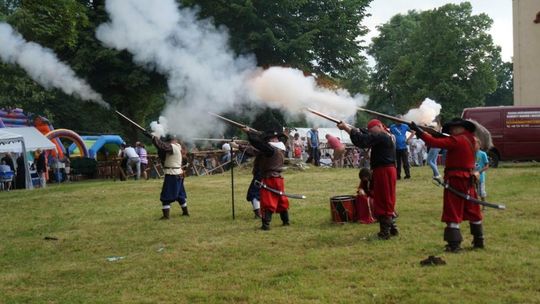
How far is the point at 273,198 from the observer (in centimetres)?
1166

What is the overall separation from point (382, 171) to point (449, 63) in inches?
1977

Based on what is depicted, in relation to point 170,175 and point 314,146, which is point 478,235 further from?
point 314,146

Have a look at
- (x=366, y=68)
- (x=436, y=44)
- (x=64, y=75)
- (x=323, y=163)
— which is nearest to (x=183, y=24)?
(x=64, y=75)

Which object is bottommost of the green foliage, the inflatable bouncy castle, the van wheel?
the van wheel

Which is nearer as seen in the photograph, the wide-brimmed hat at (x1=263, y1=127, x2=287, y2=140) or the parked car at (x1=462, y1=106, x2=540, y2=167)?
the wide-brimmed hat at (x1=263, y1=127, x2=287, y2=140)

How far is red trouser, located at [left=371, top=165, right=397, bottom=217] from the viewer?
9.96 meters

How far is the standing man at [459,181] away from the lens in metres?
8.68

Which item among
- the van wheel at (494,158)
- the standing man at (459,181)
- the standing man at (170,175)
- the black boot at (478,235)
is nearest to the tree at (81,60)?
the standing man at (170,175)

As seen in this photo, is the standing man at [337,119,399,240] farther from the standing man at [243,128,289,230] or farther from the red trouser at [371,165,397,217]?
the standing man at [243,128,289,230]

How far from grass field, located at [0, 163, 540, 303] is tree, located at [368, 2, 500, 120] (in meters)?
43.1

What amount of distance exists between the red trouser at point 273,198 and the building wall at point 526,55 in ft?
91.2

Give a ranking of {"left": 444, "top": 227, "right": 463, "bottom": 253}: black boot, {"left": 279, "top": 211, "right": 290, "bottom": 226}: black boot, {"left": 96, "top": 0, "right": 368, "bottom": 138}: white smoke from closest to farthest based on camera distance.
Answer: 1. {"left": 444, "top": 227, "right": 463, "bottom": 253}: black boot
2. {"left": 279, "top": 211, "right": 290, "bottom": 226}: black boot
3. {"left": 96, "top": 0, "right": 368, "bottom": 138}: white smoke

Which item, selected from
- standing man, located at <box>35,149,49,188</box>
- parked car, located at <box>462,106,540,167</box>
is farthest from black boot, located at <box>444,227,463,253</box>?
standing man, located at <box>35,149,49,188</box>

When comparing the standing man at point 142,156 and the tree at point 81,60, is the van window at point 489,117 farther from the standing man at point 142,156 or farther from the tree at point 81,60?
the standing man at point 142,156
